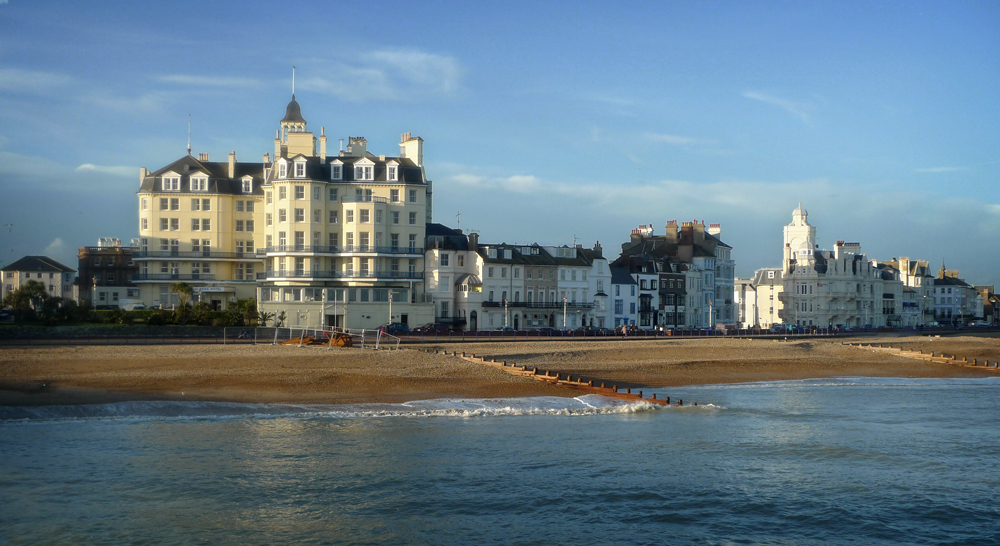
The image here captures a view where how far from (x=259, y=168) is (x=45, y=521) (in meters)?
60.1

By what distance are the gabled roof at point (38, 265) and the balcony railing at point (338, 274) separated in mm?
57499

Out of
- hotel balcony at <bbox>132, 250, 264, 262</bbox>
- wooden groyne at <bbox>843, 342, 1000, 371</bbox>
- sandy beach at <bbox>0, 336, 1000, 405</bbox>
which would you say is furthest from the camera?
hotel balcony at <bbox>132, 250, 264, 262</bbox>

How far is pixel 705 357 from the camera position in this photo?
47.5 metres

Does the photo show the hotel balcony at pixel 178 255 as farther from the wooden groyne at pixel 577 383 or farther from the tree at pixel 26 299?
the wooden groyne at pixel 577 383

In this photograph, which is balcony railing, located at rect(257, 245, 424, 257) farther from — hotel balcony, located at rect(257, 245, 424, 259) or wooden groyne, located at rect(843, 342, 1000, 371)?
A: wooden groyne, located at rect(843, 342, 1000, 371)

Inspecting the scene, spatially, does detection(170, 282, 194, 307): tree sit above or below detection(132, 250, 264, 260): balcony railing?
below

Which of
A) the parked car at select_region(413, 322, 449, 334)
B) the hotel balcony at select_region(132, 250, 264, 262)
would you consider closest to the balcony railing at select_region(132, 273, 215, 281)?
the hotel balcony at select_region(132, 250, 264, 262)

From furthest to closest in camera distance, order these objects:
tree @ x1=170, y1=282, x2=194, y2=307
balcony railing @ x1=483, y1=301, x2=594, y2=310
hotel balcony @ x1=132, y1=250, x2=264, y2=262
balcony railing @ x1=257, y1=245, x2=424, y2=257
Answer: balcony railing @ x1=483, y1=301, x2=594, y2=310 < hotel balcony @ x1=132, y1=250, x2=264, y2=262 < balcony railing @ x1=257, y1=245, x2=424, y2=257 < tree @ x1=170, y1=282, x2=194, y2=307

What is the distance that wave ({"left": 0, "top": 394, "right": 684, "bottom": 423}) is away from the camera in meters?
24.3

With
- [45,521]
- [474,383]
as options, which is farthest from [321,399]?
[45,521]

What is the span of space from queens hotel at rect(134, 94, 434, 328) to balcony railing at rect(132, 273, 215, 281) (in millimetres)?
80

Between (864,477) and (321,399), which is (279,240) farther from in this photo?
(864,477)

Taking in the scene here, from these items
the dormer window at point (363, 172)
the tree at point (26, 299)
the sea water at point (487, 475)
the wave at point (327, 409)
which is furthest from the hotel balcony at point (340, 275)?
the sea water at point (487, 475)

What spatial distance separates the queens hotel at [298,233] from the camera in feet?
210
